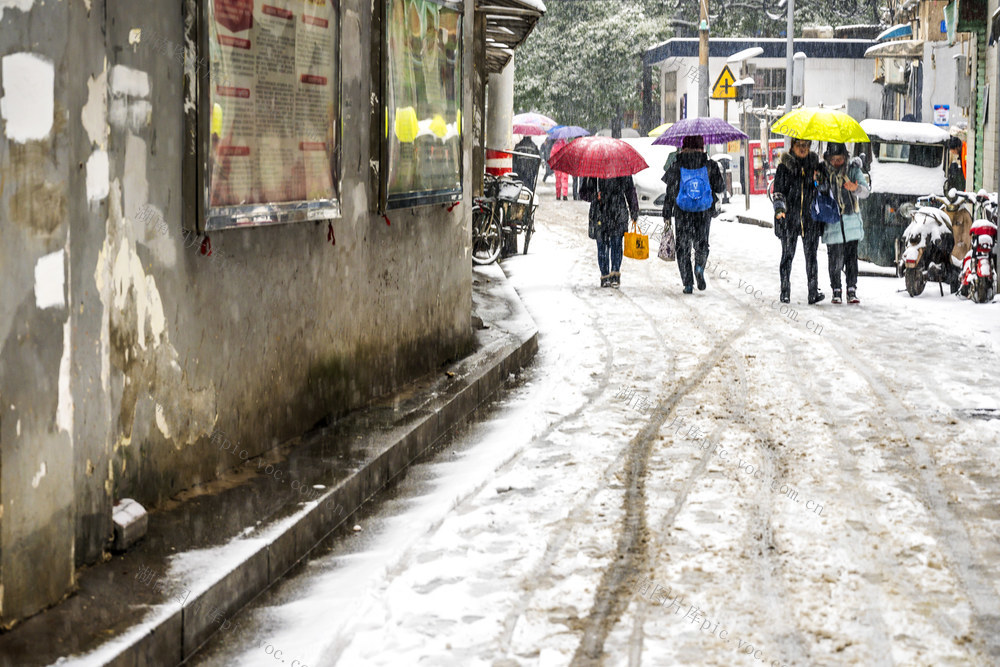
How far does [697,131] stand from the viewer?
15.9 m

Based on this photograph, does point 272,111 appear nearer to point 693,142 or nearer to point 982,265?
point 982,265

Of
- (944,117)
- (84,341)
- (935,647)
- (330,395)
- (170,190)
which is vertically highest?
(944,117)

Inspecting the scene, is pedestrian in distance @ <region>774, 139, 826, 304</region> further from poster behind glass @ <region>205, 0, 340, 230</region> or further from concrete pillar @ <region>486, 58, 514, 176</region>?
poster behind glass @ <region>205, 0, 340, 230</region>

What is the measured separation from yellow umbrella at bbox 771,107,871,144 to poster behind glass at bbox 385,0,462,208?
5.39 m

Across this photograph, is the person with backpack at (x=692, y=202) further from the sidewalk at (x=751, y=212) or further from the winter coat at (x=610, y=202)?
the sidewalk at (x=751, y=212)

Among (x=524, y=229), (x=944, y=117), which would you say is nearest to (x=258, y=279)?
(x=524, y=229)

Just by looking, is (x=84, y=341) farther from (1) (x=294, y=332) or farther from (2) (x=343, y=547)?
(1) (x=294, y=332)

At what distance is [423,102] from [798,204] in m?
6.47

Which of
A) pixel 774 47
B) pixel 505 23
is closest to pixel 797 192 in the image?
pixel 505 23

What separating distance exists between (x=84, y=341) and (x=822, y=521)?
3.29 meters

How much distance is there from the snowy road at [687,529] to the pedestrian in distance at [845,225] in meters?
3.04

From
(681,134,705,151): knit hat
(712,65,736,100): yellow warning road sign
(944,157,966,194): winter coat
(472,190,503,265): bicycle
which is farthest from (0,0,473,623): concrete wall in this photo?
(712,65,736,100): yellow warning road sign

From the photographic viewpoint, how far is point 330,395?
7371 mm

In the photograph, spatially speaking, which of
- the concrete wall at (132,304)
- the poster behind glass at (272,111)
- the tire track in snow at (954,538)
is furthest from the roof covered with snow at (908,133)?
the poster behind glass at (272,111)
